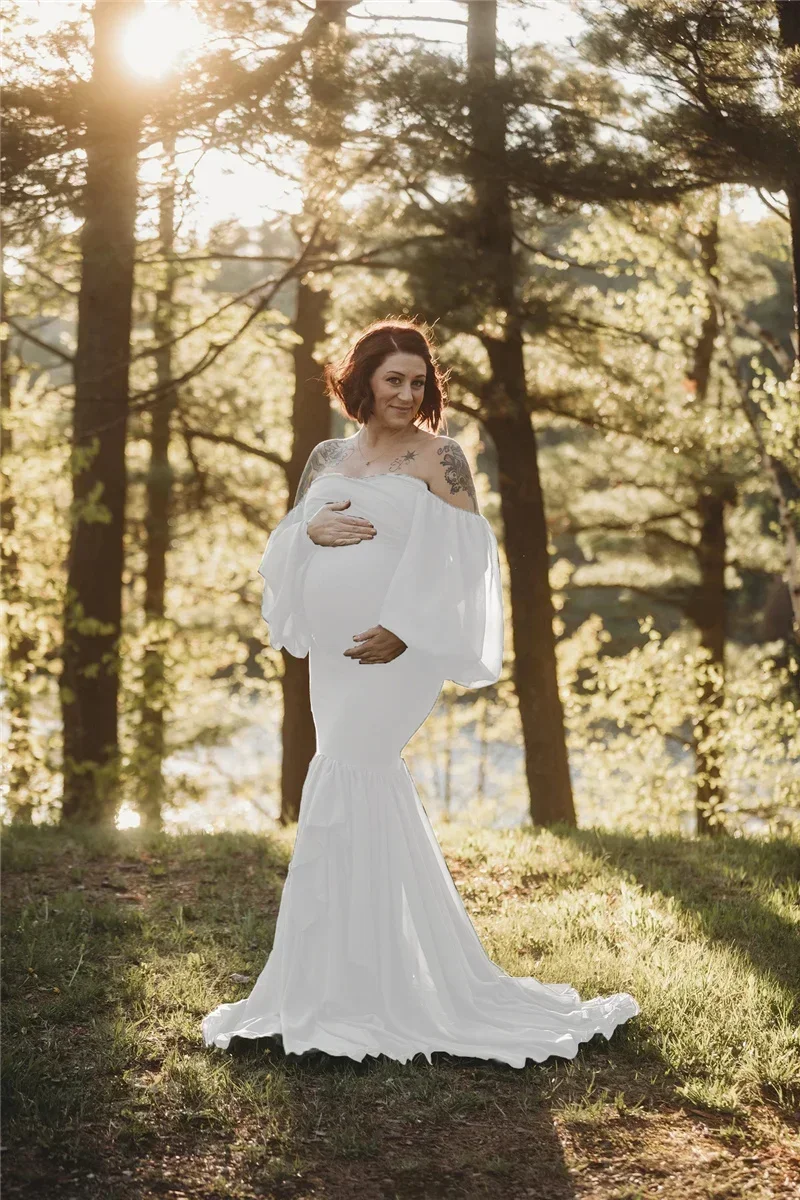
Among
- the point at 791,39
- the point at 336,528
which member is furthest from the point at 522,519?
the point at 336,528

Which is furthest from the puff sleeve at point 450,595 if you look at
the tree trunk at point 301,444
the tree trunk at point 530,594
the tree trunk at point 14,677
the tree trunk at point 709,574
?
the tree trunk at point 709,574

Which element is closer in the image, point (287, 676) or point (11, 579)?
point (11, 579)

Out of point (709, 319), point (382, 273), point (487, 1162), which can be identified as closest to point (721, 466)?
point (709, 319)

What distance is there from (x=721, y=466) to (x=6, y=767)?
24.7ft

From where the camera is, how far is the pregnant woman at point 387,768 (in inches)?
148

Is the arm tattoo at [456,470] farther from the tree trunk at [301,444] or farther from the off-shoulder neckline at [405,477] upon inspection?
the tree trunk at [301,444]

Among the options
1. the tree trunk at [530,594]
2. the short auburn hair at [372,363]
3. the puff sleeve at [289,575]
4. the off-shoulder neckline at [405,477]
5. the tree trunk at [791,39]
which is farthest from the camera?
the tree trunk at [530,594]

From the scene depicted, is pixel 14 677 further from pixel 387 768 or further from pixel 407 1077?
pixel 407 1077

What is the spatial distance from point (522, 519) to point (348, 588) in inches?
199

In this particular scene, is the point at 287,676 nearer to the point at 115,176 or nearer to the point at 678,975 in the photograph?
the point at 115,176

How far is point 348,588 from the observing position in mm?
3906

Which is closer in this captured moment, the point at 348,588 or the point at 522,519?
the point at 348,588

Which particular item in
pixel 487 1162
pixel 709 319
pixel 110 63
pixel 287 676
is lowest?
pixel 487 1162

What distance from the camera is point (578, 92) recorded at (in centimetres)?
689
